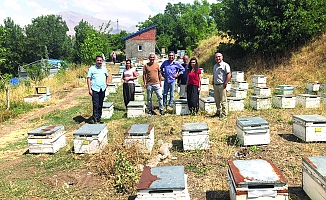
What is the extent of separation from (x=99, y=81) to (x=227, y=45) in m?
13.7

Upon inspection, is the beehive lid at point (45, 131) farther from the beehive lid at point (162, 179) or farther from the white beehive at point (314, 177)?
the white beehive at point (314, 177)

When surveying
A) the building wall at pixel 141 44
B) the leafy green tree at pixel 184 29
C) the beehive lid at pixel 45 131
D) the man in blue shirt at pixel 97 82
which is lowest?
the beehive lid at pixel 45 131

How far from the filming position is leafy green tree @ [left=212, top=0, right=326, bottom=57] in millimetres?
15008

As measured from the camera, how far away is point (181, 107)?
874 cm

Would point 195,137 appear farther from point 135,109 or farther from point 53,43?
point 53,43

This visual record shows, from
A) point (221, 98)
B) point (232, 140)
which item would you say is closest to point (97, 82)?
point (221, 98)

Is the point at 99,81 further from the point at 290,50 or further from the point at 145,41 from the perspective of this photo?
the point at 145,41

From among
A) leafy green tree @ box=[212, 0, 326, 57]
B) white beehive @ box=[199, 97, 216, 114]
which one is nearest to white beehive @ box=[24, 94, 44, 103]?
white beehive @ box=[199, 97, 216, 114]

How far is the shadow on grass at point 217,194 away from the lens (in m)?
4.19

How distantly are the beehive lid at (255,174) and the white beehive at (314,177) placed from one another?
47 centimetres

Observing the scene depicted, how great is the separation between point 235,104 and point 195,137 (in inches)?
144

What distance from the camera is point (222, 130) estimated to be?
7.14 metres

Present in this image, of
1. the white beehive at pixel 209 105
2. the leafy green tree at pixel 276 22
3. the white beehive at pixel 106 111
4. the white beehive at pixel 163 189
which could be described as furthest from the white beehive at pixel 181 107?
the leafy green tree at pixel 276 22

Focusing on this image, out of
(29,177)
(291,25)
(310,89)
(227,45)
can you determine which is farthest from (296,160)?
(227,45)
